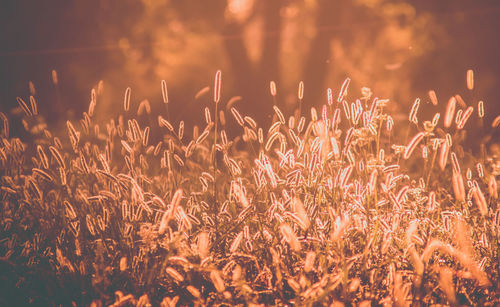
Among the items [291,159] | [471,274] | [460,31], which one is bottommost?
[471,274]

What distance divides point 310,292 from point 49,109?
792 centimetres

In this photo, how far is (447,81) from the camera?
30.0 ft

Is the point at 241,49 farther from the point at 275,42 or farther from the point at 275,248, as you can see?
the point at 275,248

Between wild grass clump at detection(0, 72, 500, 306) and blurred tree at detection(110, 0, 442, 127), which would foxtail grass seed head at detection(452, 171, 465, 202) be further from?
blurred tree at detection(110, 0, 442, 127)

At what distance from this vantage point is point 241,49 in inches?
374

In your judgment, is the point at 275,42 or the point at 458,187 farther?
the point at 275,42

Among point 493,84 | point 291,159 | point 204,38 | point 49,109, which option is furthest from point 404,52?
point 291,159

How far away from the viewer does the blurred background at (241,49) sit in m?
8.22

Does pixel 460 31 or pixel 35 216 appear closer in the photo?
pixel 35 216

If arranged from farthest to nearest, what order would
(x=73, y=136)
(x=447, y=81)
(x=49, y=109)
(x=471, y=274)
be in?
(x=447, y=81), (x=49, y=109), (x=73, y=136), (x=471, y=274)

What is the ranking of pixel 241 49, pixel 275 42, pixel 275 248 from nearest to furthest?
pixel 275 248 < pixel 275 42 < pixel 241 49

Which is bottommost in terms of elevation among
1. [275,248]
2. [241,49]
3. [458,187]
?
[275,248]

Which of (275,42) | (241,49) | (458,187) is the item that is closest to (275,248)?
(458,187)

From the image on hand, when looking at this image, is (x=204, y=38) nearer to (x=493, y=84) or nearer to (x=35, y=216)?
(x=493, y=84)
